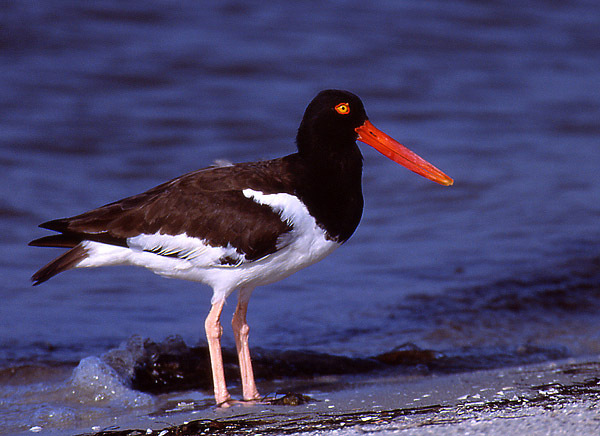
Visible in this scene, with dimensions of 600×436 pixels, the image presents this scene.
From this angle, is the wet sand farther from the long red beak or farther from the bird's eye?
the bird's eye

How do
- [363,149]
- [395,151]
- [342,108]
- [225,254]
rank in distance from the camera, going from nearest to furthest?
[225,254], [342,108], [395,151], [363,149]

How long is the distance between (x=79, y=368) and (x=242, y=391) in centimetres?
105

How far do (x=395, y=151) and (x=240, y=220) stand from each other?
45.6 inches

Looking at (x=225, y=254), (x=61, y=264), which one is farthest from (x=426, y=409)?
(x=61, y=264)

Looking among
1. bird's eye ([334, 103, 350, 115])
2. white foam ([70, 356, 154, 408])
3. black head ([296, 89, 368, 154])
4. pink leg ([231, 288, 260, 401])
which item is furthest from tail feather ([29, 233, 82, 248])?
bird's eye ([334, 103, 350, 115])

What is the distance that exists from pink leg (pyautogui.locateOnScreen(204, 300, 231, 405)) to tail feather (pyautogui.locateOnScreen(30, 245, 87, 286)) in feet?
2.76

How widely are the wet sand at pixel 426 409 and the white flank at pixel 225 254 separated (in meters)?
0.75

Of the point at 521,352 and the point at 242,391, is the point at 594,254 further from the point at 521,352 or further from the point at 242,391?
the point at 242,391

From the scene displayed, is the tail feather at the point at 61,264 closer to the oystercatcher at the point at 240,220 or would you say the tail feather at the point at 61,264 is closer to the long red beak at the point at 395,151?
the oystercatcher at the point at 240,220

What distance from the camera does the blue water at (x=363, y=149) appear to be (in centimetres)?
678

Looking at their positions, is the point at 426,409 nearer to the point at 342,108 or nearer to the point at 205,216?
the point at 205,216

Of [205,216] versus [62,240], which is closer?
[205,216]

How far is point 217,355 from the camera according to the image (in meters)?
5.12

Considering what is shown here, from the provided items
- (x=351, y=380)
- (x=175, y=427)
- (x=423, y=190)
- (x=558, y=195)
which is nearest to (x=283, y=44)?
(x=423, y=190)
